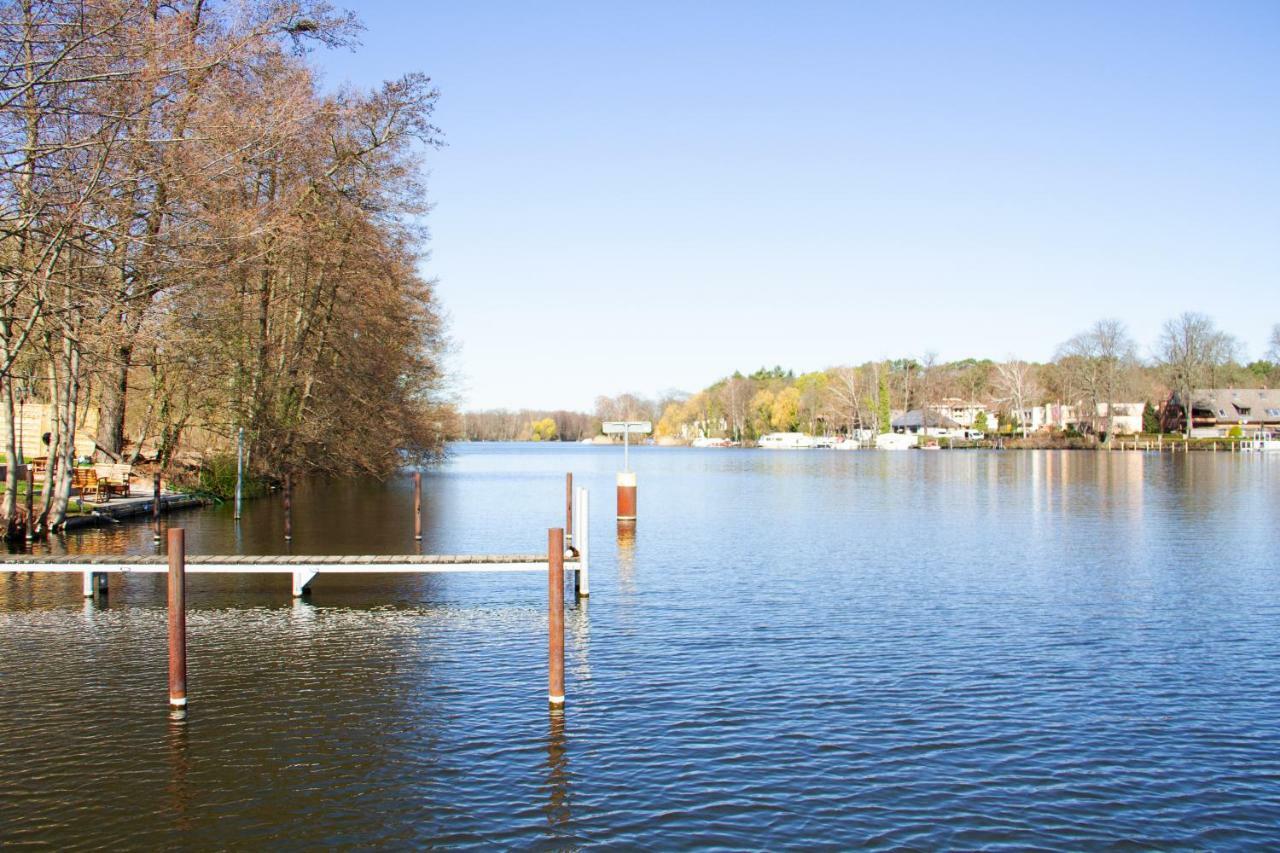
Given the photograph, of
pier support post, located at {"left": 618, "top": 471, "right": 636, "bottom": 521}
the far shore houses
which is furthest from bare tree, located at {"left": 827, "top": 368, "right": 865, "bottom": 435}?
pier support post, located at {"left": 618, "top": 471, "right": 636, "bottom": 521}

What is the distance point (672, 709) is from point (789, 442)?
14846 cm

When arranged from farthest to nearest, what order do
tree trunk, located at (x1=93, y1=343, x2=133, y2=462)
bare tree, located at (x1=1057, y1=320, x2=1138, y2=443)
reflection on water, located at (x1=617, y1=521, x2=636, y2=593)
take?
bare tree, located at (x1=1057, y1=320, x2=1138, y2=443) < tree trunk, located at (x1=93, y1=343, x2=133, y2=462) < reflection on water, located at (x1=617, y1=521, x2=636, y2=593)

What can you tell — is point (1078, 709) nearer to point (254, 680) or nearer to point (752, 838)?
point (752, 838)

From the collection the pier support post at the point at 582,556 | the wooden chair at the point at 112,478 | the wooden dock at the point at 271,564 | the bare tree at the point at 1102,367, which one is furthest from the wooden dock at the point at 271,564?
the bare tree at the point at 1102,367

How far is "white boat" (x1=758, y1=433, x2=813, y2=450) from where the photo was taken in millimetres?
156750

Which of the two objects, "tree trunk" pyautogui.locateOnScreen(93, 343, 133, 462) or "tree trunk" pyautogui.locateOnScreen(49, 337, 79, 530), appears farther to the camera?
"tree trunk" pyautogui.locateOnScreen(93, 343, 133, 462)

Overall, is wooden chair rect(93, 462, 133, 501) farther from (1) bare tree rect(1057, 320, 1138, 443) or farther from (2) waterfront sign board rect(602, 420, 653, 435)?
(1) bare tree rect(1057, 320, 1138, 443)

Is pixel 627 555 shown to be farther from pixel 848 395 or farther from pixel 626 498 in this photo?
pixel 848 395

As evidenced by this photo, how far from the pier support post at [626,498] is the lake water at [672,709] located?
727 centimetres

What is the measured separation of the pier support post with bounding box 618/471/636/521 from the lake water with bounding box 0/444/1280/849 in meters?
7.27

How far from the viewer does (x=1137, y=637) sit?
14.8 meters

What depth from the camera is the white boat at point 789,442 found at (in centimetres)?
15675

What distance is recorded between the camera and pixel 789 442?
157875 mm

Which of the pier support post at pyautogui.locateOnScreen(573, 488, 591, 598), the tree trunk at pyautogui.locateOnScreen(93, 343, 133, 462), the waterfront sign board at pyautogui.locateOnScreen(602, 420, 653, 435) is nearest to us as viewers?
the pier support post at pyautogui.locateOnScreen(573, 488, 591, 598)
